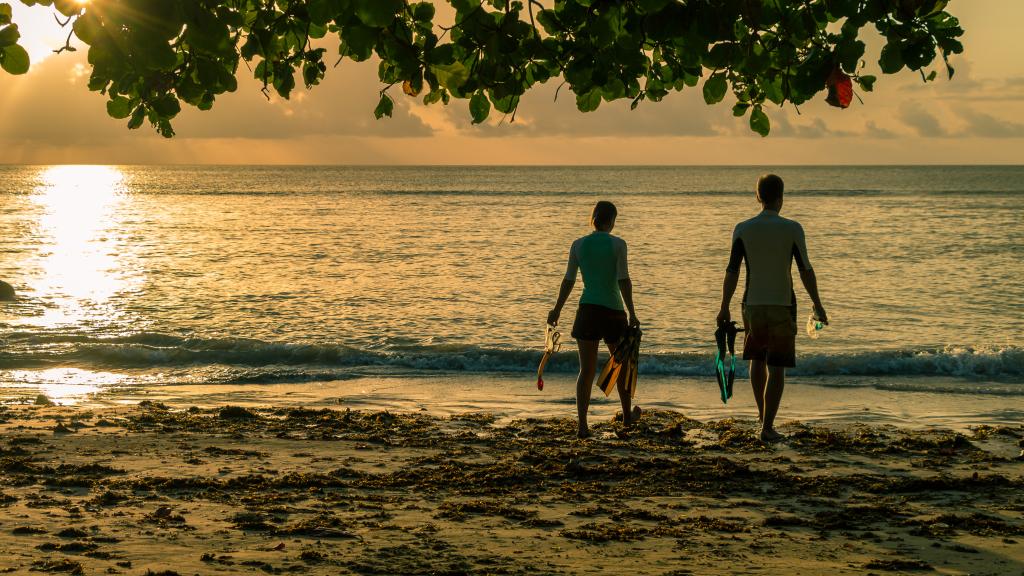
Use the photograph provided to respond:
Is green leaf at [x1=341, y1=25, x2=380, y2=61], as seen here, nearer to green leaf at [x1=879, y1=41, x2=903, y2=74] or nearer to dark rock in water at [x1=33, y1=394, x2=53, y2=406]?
green leaf at [x1=879, y1=41, x2=903, y2=74]

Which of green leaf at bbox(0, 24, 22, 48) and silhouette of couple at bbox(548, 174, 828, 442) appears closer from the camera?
Result: green leaf at bbox(0, 24, 22, 48)

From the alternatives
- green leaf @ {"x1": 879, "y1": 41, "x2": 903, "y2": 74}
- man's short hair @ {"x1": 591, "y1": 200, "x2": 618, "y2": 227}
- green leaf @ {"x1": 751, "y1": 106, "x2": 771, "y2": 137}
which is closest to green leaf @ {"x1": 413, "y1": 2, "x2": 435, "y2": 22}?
green leaf @ {"x1": 879, "y1": 41, "x2": 903, "y2": 74}

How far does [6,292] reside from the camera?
20.6 m

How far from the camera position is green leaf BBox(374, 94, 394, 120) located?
4602 millimetres

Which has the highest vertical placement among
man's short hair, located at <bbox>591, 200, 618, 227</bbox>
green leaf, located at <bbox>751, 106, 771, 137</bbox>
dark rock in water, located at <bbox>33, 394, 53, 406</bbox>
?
green leaf, located at <bbox>751, 106, 771, 137</bbox>

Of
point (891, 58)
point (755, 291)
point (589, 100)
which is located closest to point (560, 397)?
point (755, 291)

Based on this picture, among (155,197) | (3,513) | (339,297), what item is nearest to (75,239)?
(339,297)

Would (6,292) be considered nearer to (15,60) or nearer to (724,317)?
(724,317)

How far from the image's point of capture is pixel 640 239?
36.5 meters

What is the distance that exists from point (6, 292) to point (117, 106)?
1874 cm

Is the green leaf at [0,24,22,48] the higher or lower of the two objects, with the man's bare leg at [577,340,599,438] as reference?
higher

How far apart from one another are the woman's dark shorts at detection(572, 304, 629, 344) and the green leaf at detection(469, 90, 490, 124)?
3.96 metres

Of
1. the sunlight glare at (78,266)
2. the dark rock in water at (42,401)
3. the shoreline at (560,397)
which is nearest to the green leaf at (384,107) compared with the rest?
the shoreline at (560,397)

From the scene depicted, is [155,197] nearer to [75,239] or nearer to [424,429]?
[75,239]
